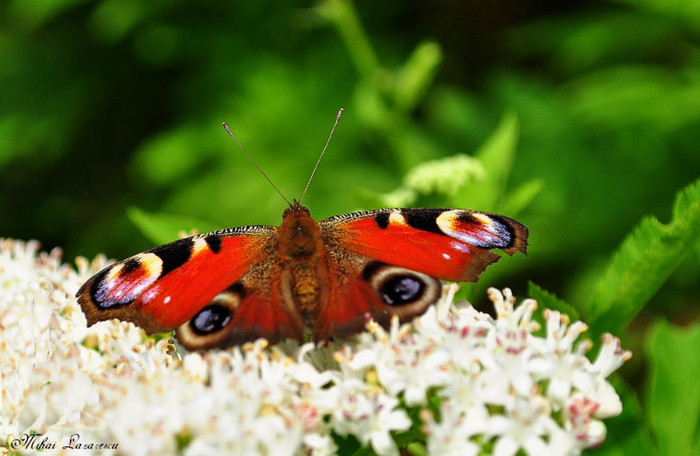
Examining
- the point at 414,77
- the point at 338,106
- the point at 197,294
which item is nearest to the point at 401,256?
the point at 197,294

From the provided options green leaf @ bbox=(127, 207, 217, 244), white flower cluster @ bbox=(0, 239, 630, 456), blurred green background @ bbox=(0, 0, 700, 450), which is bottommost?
blurred green background @ bbox=(0, 0, 700, 450)

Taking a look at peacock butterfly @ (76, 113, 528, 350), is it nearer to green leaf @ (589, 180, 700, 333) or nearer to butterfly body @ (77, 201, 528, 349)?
butterfly body @ (77, 201, 528, 349)

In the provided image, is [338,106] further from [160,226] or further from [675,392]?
[675,392]

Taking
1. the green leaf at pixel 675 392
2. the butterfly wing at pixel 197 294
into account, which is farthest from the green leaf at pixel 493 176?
the butterfly wing at pixel 197 294

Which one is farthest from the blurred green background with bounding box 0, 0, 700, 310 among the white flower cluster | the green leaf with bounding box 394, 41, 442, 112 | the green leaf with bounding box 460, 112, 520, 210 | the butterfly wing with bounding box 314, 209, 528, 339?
the white flower cluster

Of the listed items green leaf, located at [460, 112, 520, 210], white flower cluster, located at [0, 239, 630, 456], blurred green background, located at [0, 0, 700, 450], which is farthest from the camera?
blurred green background, located at [0, 0, 700, 450]

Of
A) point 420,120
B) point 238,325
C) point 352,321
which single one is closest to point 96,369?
point 238,325

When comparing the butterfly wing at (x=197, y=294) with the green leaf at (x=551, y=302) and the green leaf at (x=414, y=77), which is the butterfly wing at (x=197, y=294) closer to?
the green leaf at (x=551, y=302)
